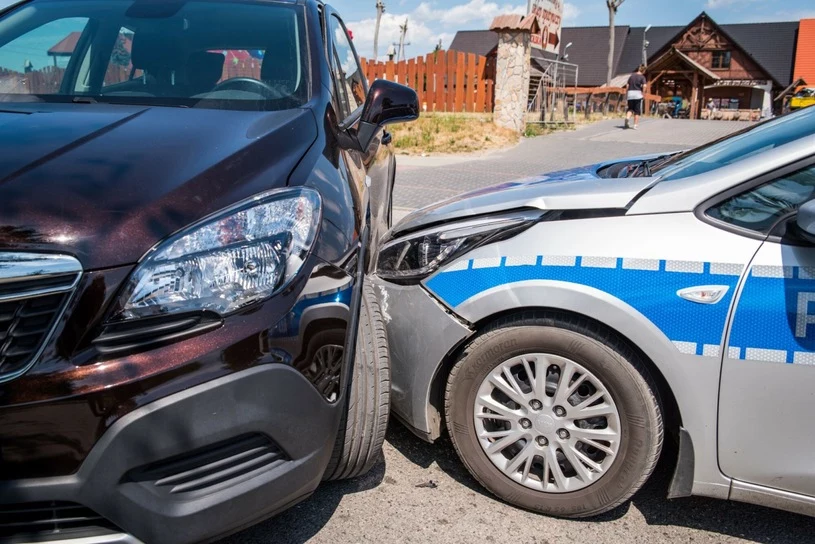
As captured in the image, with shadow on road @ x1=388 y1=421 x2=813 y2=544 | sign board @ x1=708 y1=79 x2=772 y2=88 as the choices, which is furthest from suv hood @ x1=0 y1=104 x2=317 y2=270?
sign board @ x1=708 y1=79 x2=772 y2=88

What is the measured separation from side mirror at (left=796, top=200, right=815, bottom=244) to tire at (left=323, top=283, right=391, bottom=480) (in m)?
1.38

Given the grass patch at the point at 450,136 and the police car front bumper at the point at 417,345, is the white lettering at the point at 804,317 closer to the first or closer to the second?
the police car front bumper at the point at 417,345

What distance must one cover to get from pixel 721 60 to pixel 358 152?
173 ft

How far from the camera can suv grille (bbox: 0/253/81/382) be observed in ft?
5.15

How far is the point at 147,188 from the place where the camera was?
1.79 m

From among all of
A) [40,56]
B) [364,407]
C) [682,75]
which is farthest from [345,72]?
[682,75]

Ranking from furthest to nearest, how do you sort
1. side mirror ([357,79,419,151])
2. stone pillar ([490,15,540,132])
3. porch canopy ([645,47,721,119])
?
porch canopy ([645,47,721,119]) < stone pillar ([490,15,540,132]) < side mirror ([357,79,419,151])

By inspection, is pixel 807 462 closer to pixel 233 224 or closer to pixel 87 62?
pixel 233 224

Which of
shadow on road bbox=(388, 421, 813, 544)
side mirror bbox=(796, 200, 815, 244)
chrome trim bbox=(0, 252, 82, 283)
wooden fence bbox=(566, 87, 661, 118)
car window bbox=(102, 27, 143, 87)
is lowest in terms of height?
shadow on road bbox=(388, 421, 813, 544)

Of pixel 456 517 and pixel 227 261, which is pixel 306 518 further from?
pixel 227 261

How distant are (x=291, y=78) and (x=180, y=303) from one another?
1.41m

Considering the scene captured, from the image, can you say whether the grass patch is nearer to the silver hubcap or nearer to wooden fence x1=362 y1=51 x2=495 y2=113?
wooden fence x1=362 y1=51 x2=495 y2=113

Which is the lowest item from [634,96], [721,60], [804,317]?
[804,317]

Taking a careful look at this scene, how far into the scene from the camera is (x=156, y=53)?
298 cm
